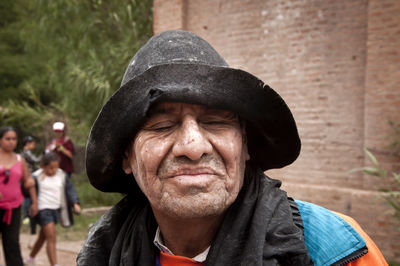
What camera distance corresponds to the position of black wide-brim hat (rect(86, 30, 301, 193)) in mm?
1409

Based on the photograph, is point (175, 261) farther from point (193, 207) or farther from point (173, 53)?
point (173, 53)

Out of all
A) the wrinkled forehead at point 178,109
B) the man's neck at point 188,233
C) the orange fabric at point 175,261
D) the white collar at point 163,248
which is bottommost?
the orange fabric at point 175,261

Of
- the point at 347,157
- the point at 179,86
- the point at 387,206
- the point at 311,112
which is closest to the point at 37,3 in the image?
the point at 311,112

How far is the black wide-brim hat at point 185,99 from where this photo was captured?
1.41 metres

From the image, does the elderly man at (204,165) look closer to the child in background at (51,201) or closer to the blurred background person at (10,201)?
the blurred background person at (10,201)

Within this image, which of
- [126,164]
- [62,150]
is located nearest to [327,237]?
[126,164]

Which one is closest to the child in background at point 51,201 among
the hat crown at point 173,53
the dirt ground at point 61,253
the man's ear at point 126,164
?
the dirt ground at point 61,253

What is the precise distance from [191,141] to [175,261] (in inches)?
20.0

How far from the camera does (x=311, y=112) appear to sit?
5.39 metres

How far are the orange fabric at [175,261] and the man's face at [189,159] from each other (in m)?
0.25

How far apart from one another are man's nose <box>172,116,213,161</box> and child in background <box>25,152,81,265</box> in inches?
172

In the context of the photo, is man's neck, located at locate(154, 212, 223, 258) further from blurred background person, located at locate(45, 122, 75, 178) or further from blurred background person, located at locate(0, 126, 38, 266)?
blurred background person, located at locate(45, 122, 75, 178)

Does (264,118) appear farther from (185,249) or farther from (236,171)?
(185,249)

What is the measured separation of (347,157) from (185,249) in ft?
13.2
